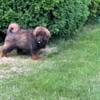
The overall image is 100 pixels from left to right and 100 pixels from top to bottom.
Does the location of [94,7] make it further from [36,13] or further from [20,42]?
[20,42]

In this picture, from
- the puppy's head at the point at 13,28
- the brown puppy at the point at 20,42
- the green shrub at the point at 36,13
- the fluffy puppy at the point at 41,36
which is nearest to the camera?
the fluffy puppy at the point at 41,36

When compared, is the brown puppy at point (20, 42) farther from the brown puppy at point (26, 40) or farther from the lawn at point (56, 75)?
the lawn at point (56, 75)

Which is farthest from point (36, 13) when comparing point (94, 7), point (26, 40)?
point (94, 7)

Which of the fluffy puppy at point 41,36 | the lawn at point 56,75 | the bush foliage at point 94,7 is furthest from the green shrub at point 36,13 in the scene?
the bush foliage at point 94,7

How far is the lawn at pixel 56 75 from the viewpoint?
7.16m

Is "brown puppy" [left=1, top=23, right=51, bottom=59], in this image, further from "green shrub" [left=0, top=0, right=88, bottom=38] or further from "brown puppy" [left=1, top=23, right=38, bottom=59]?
"green shrub" [left=0, top=0, right=88, bottom=38]

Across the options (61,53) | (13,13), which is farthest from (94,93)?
(13,13)

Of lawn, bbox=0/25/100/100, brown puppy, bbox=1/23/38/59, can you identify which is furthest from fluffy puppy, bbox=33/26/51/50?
lawn, bbox=0/25/100/100

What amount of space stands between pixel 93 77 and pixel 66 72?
0.56 metres

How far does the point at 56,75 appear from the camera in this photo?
26.9ft

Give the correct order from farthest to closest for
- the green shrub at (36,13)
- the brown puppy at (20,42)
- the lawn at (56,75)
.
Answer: the green shrub at (36,13) < the brown puppy at (20,42) < the lawn at (56,75)

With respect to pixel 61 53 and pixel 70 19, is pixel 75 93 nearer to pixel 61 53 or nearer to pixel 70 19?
pixel 61 53

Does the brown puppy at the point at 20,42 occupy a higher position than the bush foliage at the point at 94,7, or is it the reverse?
the brown puppy at the point at 20,42

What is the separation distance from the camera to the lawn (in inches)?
282
